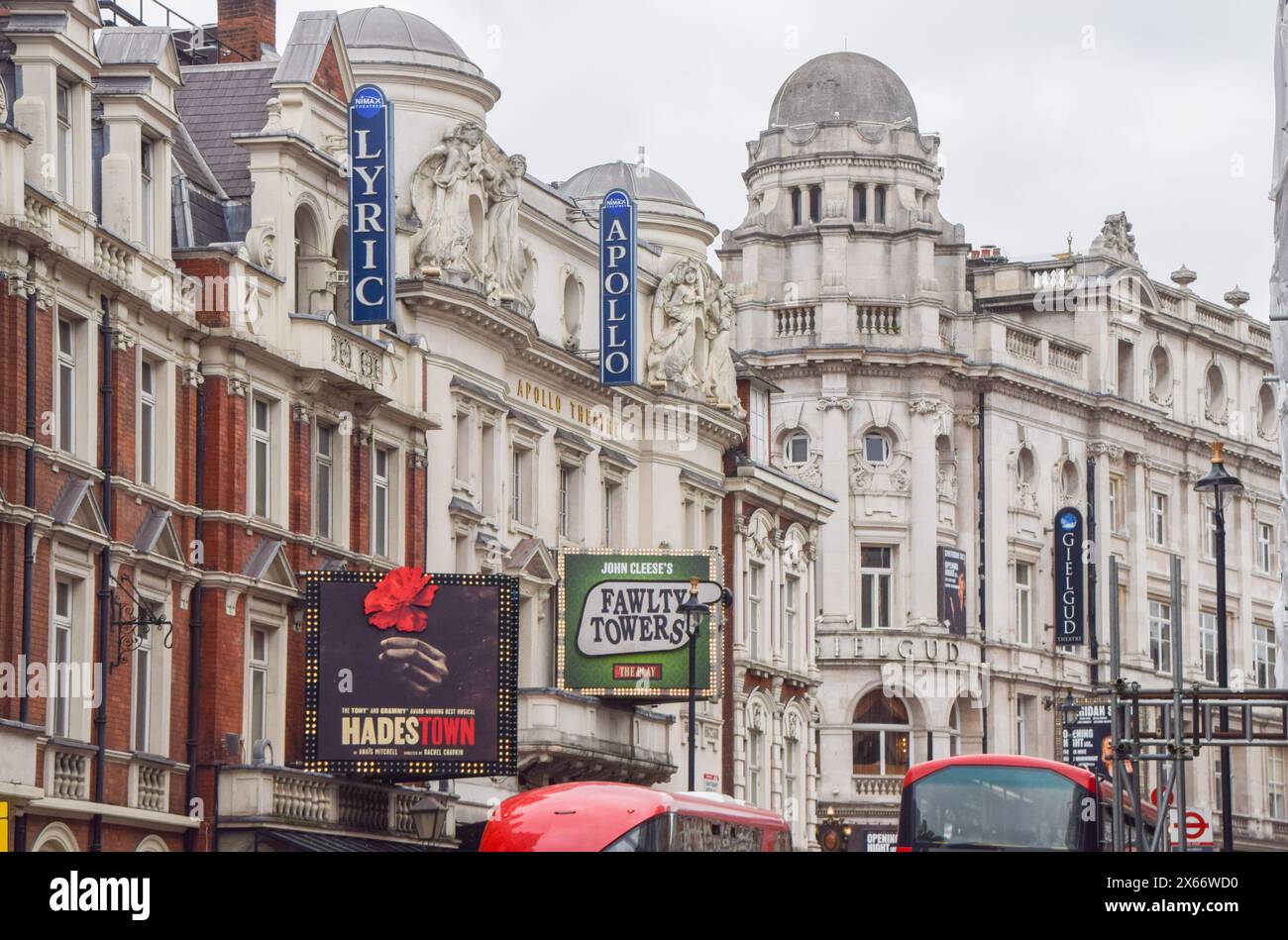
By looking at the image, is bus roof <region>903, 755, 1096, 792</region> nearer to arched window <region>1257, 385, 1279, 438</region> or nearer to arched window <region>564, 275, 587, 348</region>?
arched window <region>564, 275, 587, 348</region>

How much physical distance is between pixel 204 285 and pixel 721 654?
21135 millimetres

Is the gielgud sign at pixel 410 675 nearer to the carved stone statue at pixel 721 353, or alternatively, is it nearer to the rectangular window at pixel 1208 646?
the carved stone statue at pixel 721 353

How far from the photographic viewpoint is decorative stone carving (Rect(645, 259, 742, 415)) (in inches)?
2485

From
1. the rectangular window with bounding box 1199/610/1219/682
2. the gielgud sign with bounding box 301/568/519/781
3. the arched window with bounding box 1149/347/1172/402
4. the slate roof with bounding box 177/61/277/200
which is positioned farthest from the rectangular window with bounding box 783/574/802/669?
the arched window with bounding box 1149/347/1172/402

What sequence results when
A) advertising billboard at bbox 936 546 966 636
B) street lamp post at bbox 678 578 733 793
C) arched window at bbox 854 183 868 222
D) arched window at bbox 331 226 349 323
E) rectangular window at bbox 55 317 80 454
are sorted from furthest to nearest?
arched window at bbox 854 183 868 222 → advertising billboard at bbox 936 546 966 636 → street lamp post at bbox 678 578 733 793 → arched window at bbox 331 226 349 323 → rectangular window at bbox 55 317 80 454

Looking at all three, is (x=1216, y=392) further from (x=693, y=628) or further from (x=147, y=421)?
(x=147, y=421)

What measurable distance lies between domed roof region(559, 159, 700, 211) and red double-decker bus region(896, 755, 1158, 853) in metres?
24.7

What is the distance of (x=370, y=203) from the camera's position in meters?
47.2

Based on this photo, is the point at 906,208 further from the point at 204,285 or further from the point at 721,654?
the point at 204,285

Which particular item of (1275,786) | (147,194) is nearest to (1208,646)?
(1275,786)

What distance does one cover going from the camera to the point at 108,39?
43.1 m

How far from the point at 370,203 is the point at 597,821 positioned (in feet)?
43.6

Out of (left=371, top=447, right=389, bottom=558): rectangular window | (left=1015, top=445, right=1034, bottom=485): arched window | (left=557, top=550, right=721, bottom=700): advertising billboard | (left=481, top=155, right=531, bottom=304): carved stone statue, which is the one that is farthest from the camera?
(left=1015, top=445, right=1034, bottom=485): arched window
